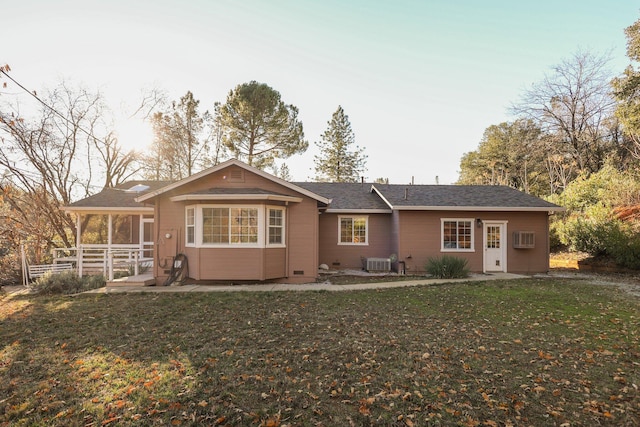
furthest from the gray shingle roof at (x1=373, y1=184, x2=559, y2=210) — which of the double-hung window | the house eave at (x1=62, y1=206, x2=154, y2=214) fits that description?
the house eave at (x1=62, y1=206, x2=154, y2=214)

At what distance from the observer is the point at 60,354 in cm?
482

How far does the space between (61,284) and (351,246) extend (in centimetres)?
1043

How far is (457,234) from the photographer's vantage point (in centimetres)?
1373

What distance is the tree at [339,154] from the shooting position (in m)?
35.8

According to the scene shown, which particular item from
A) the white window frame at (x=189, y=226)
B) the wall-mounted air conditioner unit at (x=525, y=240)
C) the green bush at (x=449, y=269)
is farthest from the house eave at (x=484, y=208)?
the white window frame at (x=189, y=226)

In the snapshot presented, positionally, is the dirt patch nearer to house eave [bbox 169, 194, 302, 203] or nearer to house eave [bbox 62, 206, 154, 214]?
house eave [bbox 169, 194, 302, 203]

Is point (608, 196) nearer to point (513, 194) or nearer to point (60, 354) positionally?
point (513, 194)

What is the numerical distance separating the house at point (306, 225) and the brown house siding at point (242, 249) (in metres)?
0.03

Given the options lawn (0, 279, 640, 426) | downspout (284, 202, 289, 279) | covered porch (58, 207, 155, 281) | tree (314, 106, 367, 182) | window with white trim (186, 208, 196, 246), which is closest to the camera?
lawn (0, 279, 640, 426)

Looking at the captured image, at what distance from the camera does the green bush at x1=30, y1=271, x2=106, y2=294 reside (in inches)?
376

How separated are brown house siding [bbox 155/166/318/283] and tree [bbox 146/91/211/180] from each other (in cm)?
1505

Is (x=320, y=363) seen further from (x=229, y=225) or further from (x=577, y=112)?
(x=577, y=112)

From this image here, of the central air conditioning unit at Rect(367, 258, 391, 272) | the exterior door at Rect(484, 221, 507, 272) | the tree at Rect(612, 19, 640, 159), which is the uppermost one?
the tree at Rect(612, 19, 640, 159)

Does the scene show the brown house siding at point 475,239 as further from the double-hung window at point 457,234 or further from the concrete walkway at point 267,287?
the concrete walkway at point 267,287
